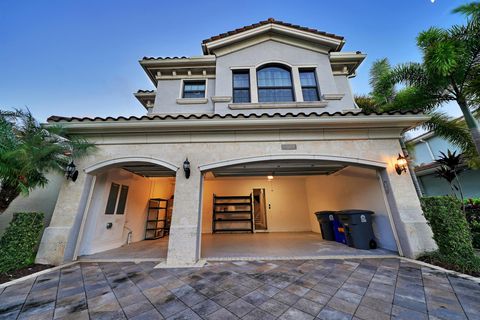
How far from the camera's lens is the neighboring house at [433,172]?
26.0 ft

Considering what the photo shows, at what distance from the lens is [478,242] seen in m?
4.61

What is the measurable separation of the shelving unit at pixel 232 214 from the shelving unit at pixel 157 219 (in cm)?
252

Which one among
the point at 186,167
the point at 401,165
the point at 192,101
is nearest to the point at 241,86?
the point at 192,101

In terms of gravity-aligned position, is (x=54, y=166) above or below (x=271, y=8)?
below

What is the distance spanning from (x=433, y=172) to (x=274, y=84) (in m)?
9.98

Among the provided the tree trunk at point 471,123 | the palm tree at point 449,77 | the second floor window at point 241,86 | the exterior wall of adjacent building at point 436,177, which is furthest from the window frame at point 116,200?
the tree trunk at point 471,123

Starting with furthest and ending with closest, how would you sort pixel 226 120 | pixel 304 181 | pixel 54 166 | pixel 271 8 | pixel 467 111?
pixel 304 181, pixel 271 8, pixel 467 111, pixel 226 120, pixel 54 166

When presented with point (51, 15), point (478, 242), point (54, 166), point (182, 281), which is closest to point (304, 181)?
point (478, 242)

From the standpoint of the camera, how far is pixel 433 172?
9016 mm

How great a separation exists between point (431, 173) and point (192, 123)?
1294cm

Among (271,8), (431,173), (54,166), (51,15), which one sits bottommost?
(54,166)

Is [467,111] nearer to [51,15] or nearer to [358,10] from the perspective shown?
[358,10]

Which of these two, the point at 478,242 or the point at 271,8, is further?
the point at 271,8

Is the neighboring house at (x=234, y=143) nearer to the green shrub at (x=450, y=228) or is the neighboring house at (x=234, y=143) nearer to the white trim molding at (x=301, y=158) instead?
the white trim molding at (x=301, y=158)
